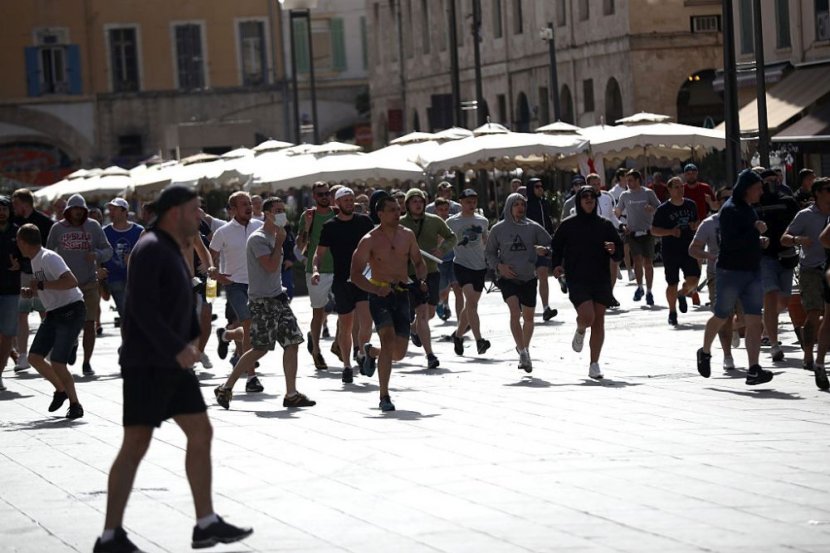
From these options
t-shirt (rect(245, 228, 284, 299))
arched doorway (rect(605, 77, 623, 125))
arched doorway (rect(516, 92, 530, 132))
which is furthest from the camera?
arched doorway (rect(516, 92, 530, 132))

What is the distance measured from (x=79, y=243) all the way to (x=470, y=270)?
4161 mm

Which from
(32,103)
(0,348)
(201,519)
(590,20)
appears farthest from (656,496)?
(32,103)

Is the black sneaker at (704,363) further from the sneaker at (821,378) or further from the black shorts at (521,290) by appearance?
the black shorts at (521,290)

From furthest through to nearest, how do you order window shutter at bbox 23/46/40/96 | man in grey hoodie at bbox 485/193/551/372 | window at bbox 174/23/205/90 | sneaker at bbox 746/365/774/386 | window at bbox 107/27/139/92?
window at bbox 174/23/205/90, window at bbox 107/27/139/92, window shutter at bbox 23/46/40/96, man in grey hoodie at bbox 485/193/551/372, sneaker at bbox 746/365/774/386

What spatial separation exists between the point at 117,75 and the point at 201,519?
61.0m

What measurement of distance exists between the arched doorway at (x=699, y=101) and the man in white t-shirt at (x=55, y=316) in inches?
1213

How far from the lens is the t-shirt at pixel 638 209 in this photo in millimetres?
24078

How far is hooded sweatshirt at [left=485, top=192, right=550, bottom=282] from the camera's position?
57.5 ft

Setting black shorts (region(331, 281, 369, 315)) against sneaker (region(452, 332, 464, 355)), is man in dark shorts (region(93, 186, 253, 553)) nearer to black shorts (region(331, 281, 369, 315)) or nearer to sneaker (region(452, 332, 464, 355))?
black shorts (region(331, 281, 369, 315))

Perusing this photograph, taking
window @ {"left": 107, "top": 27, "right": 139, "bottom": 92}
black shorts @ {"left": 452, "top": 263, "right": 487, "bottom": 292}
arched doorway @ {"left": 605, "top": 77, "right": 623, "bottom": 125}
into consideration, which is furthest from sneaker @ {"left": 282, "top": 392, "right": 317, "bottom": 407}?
window @ {"left": 107, "top": 27, "right": 139, "bottom": 92}

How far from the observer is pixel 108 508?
28.7 feet

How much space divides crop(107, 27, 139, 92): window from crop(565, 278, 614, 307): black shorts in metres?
53.8

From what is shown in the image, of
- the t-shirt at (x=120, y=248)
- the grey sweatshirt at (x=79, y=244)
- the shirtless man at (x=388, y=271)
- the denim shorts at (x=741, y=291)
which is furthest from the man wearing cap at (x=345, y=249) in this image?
the t-shirt at (x=120, y=248)

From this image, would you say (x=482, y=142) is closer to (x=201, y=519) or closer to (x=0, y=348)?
(x=0, y=348)
